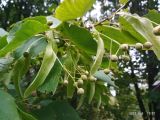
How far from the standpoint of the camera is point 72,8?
908 mm

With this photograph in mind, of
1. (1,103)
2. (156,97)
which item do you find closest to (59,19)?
(1,103)

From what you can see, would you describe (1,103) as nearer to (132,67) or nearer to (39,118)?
(39,118)

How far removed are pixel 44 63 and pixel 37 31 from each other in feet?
0.28

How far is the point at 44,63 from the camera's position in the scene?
890mm

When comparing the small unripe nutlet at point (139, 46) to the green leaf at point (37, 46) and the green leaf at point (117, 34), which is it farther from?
the green leaf at point (37, 46)

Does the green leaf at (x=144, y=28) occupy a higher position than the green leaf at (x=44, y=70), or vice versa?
the green leaf at (x=144, y=28)

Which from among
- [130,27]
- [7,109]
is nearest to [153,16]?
[130,27]

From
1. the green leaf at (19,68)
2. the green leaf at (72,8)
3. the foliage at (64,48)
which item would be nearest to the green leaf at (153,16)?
the foliage at (64,48)

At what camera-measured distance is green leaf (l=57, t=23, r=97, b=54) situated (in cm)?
95

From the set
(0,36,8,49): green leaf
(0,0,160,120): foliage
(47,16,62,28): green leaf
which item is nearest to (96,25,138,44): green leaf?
(0,0,160,120): foliage

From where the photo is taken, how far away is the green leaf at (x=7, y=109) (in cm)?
85

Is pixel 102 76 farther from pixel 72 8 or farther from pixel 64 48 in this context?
pixel 72 8

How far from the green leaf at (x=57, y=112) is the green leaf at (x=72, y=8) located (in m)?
0.28

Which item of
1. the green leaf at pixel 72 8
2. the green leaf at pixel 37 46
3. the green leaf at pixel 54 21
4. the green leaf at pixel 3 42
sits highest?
the green leaf at pixel 72 8
